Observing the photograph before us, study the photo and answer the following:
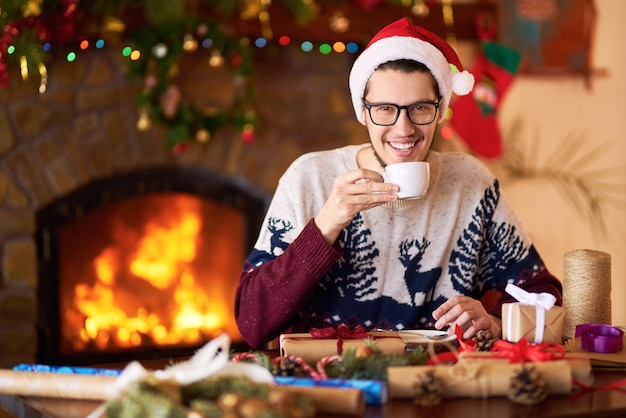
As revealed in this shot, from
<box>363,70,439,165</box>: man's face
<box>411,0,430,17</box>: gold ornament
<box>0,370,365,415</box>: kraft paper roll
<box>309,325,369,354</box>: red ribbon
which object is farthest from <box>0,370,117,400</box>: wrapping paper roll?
<box>411,0,430,17</box>: gold ornament

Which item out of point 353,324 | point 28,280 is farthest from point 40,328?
point 353,324

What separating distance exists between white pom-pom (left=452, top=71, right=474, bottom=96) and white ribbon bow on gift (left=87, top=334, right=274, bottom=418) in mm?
867

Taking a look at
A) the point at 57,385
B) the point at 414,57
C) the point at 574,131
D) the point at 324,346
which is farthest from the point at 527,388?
the point at 574,131

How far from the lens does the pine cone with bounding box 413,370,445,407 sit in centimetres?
112

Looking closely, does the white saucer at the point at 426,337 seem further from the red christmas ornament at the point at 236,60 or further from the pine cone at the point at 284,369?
the red christmas ornament at the point at 236,60

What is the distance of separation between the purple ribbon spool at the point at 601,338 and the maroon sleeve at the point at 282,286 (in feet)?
1.51

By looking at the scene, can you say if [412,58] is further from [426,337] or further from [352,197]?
[426,337]

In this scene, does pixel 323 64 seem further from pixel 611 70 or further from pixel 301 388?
pixel 301 388

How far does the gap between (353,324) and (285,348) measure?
464mm

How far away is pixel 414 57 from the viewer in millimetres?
1680

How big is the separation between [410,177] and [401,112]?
217 mm

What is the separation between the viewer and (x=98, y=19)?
110 inches

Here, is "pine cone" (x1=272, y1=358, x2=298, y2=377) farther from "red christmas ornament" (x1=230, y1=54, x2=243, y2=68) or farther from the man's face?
"red christmas ornament" (x1=230, y1=54, x2=243, y2=68)

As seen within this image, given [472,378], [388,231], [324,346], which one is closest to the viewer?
[472,378]
